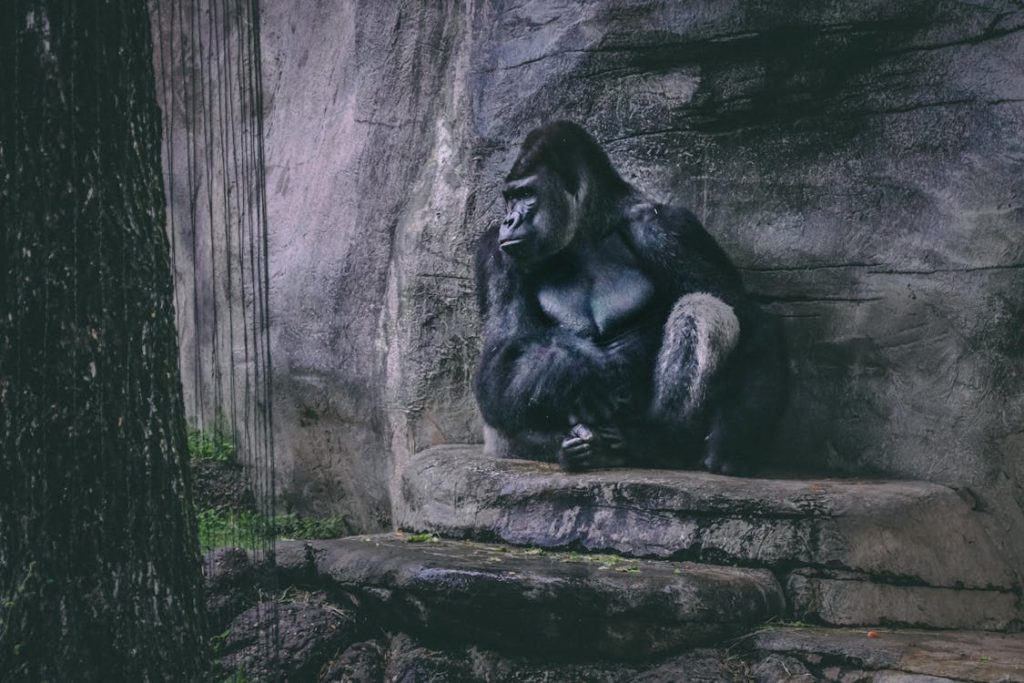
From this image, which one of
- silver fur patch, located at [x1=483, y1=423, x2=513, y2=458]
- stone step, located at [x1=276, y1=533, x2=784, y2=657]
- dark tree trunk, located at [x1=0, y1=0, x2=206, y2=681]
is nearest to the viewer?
dark tree trunk, located at [x1=0, y1=0, x2=206, y2=681]

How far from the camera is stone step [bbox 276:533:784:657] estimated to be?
3.81 m

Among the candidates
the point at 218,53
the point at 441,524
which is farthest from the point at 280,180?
the point at 441,524

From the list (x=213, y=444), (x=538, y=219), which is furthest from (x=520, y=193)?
(x=213, y=444)

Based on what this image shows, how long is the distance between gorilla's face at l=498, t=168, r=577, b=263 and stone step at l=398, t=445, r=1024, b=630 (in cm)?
89

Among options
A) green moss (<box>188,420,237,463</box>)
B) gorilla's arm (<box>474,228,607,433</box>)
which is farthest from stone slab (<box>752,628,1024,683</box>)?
green moss (<box>188,420,237,463</box>)

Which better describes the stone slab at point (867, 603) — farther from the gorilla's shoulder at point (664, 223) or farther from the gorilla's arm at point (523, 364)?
the gorilla's shoulder at point (664, 223)

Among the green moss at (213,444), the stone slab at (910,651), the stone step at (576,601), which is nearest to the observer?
the stone slab at (910,651)

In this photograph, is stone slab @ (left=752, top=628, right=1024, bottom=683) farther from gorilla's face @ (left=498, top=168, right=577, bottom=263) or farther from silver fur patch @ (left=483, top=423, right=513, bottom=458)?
gorilla's face @ (left=498, top=168, right=577, bottom=263)

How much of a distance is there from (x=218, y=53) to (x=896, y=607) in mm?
4739

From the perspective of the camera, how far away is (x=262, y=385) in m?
6.41

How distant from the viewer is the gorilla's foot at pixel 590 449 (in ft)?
→ 15.1

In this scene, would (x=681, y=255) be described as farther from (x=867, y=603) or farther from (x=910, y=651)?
(x=910, y=651)

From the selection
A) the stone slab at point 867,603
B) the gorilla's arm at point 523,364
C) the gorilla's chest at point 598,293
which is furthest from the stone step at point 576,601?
the gorilla's chest at point 598,293

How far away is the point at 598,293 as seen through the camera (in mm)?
4973
